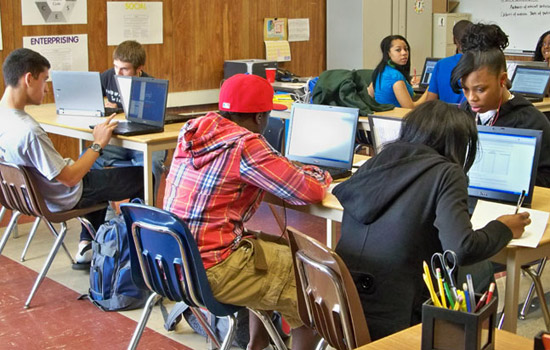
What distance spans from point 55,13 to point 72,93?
1765 millimetres

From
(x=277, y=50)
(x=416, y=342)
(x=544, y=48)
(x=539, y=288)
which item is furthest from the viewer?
(x=277, y=50)

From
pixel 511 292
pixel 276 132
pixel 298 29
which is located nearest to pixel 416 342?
pixel 511 292

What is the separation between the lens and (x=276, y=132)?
4.31 meters

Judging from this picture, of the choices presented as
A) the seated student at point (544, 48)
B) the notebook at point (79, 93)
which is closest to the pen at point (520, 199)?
the notebook at point (79, 93)

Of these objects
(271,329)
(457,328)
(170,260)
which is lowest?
(271,329)

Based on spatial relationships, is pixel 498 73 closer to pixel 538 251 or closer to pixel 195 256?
pixel 538 251

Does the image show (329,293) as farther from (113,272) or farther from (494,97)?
(113,272)

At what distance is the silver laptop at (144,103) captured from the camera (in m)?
4.28

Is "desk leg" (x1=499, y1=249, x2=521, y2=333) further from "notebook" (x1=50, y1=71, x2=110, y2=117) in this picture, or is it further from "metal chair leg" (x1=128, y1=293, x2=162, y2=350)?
"notebook" (x1=50, y1=71, x2=110, y2=117)

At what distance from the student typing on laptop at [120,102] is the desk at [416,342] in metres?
3.16

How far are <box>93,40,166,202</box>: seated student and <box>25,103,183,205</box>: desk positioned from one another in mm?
259

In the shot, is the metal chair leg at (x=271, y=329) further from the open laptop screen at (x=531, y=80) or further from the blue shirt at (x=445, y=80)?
the open laptop screen at (x=531, y=80)

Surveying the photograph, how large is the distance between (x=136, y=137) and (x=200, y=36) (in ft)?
11.3

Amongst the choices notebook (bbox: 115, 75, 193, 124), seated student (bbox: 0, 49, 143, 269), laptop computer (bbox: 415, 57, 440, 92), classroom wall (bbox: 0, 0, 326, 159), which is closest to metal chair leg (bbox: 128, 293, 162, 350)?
seated student (bbox: 0, 49, 143, 269)
